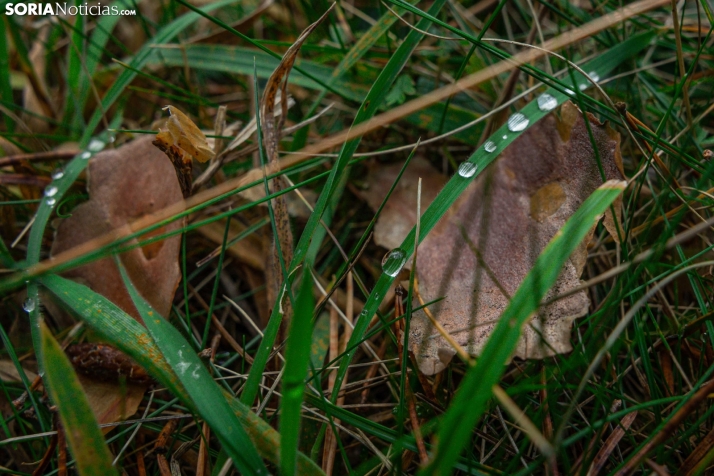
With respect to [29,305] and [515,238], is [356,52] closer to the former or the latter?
[515,238]

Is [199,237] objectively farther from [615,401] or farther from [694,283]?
[694,283]

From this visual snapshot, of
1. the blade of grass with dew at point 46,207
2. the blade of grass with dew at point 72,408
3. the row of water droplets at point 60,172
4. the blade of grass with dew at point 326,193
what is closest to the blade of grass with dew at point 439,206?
the blade of grass with dew at point 326,193

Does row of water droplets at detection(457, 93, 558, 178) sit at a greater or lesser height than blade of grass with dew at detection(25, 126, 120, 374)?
lesser

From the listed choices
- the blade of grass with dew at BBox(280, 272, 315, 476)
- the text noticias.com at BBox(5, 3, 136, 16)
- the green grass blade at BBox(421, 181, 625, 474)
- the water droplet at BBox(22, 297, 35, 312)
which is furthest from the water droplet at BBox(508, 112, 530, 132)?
the text noticias.com at BBox(5, 3, 136, 16)

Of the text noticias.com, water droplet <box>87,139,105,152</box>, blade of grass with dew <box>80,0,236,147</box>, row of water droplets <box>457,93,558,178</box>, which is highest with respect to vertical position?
the text noticias.com

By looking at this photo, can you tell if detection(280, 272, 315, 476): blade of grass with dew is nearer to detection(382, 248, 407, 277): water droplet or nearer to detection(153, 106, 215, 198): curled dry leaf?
detection(382, 248, 407, 277): water droplet

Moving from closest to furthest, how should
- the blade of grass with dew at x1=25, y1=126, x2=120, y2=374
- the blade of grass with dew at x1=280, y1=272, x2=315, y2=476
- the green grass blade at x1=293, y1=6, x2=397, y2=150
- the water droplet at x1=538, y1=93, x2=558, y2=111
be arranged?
the blade of grass with dew at x1=280, y1=272, x2=315, y2=476, the blade of grass with dew at x1=25, y1=126, x2=120, y2=374, the water droplet at x1=538, y1=93, x2=558, y2=111, the green grass blade at x1=293, y1=6, x2=397, y2=150

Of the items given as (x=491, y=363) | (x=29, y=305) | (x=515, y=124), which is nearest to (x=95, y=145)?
(x=29, y=305)

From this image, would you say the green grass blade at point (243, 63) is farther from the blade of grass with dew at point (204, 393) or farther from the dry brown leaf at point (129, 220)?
the blade of grass with dew at point (204, 393)
